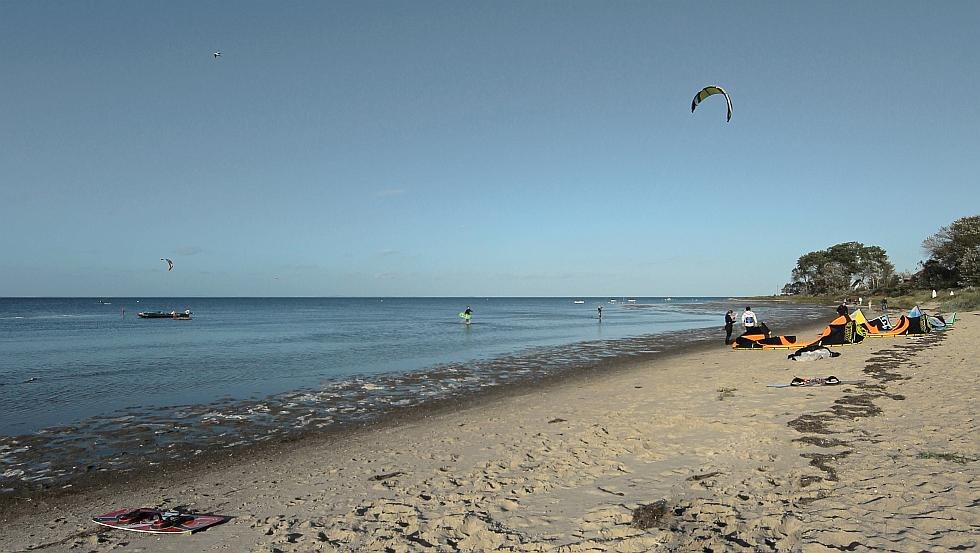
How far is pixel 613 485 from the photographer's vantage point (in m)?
6.89

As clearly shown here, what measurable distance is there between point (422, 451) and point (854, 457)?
247 inches

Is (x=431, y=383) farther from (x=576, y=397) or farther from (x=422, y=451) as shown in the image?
(x=422, y=451)

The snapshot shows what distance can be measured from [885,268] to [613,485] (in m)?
129

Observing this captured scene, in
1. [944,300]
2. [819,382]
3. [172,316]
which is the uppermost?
[944,300]

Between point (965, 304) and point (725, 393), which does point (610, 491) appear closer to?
point (725, 393)

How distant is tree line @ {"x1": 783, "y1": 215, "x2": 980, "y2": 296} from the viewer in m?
67.1

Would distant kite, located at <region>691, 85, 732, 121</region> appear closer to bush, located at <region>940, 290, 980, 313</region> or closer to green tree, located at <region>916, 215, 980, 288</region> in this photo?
bush, located at <region>940, 290, 980, 313</region>

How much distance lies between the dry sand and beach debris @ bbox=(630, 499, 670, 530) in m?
0.03

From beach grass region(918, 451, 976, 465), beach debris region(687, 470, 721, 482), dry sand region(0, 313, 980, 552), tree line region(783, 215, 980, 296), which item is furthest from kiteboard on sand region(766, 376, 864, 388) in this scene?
Result: tree line region(783, 215, 980, 296)

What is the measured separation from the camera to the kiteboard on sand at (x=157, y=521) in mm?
6047

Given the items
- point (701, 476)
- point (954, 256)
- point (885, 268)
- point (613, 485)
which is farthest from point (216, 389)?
point (885, 268)

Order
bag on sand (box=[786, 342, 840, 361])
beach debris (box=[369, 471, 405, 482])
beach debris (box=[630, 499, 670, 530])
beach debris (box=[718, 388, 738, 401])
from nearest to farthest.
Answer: beach debris (box=[630, 499, 670, 530])
beach debris (box=[369, 471, 405, 482])
beach debris (box=[718, 388, 738, 401])
bag on sand (box=[786, 342, 840, 361])

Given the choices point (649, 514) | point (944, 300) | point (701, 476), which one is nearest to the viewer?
point (649, 514)

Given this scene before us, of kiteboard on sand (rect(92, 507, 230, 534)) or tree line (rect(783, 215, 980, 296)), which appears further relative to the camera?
tree line (rect(783, 215, 980, 296))
